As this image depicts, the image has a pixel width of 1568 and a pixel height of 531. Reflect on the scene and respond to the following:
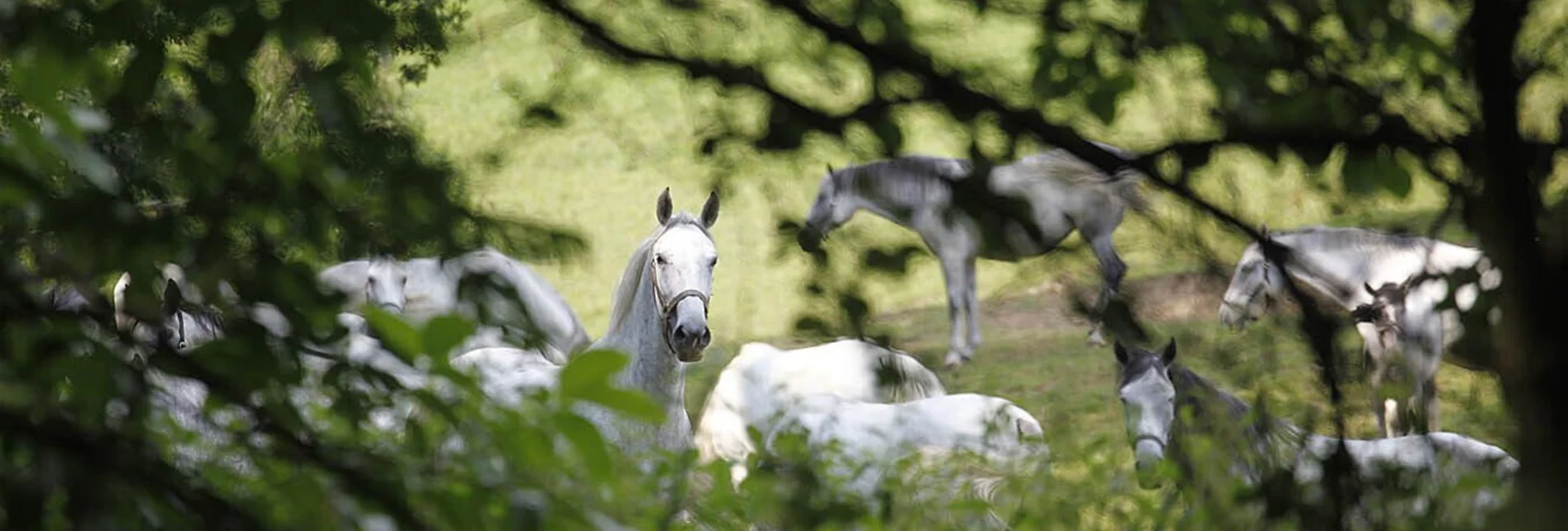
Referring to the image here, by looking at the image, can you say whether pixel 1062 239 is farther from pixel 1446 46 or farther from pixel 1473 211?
pixel 1446 46

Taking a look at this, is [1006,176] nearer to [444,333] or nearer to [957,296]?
[444,333]

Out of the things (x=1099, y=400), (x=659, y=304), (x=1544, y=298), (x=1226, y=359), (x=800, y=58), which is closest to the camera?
(x=1544, y=298)

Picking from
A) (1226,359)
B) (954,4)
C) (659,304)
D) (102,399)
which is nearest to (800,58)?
(954,4)

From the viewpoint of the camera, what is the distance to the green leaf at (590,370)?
968 mm

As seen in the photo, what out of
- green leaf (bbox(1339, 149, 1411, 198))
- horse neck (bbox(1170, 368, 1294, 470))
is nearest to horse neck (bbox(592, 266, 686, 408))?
horse neck (bbox(1170, 368, 1294, 470))

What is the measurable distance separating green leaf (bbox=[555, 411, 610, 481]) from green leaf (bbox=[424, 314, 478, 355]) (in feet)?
0.21

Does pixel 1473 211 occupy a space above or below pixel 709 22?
above

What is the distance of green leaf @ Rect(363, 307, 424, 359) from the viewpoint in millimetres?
1025

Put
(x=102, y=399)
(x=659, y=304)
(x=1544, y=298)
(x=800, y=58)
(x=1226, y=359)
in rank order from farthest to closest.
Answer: (x=659, y=304) → (x=800, y=58) → (x=1226, y=359) → (x=1544, y=298) → (x=102, y=399)

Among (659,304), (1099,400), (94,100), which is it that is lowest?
(1099,400)

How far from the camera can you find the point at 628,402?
38.9 inches

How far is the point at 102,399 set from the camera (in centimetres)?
116

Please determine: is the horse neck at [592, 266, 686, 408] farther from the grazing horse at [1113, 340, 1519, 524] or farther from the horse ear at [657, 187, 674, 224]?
the grazing horse at [1113, 340, 1519, 524]

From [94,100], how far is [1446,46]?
1.22 metres
